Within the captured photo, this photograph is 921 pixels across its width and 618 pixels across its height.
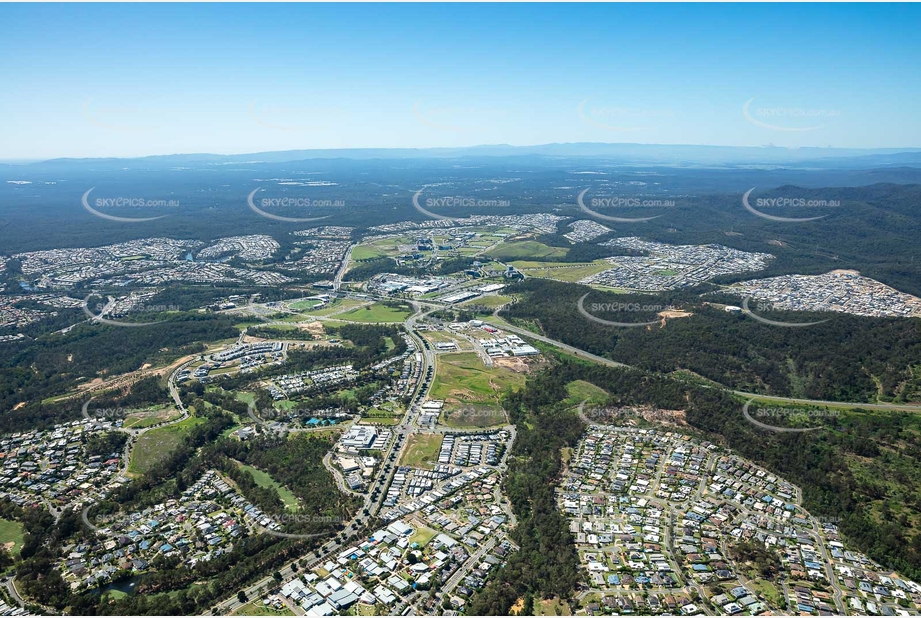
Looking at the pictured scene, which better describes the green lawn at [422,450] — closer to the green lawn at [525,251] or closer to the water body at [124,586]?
the water body at [124,586]

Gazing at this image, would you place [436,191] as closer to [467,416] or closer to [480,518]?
[467,416]

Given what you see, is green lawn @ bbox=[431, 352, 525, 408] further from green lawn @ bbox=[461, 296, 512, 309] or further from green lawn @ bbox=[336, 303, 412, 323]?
green lawn @ bbox=[461, 296, 512, 309]

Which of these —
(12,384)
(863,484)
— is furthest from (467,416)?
(12,384)

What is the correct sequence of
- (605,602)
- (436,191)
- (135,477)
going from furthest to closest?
(436,191) → (135,477) → (605,602)

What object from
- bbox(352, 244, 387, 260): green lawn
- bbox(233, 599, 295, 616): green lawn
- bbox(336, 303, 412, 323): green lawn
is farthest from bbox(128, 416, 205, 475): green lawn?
bbox(352, 244, 387, 260): green lawn

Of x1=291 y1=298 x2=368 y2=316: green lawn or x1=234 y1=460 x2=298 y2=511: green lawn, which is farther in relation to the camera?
x1=291 y1=298 x2=368 y2=316: green lawn

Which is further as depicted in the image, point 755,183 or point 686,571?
point 755,183

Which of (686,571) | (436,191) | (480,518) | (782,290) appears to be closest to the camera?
(686,571)
